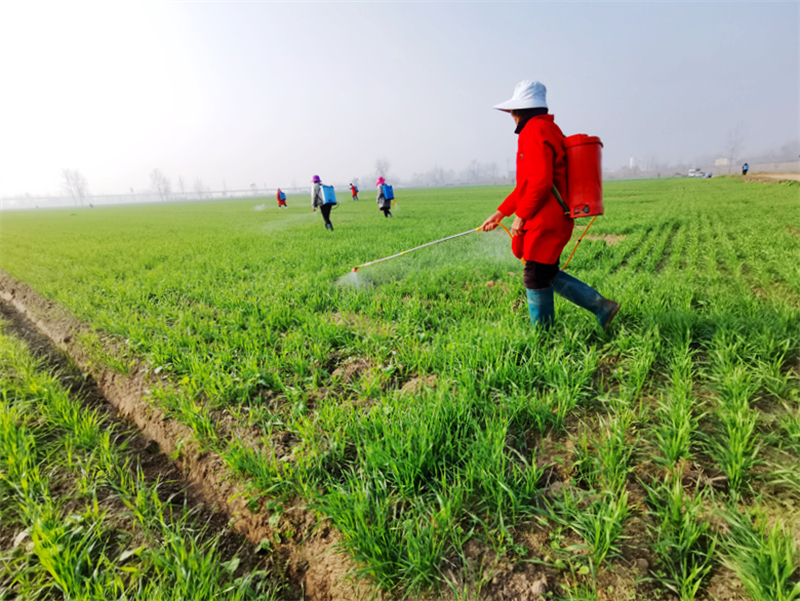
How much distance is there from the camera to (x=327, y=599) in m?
1.71

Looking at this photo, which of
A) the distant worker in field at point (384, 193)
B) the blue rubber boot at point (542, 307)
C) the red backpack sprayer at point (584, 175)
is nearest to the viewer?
the red backpack sprayer at point (584, 175)

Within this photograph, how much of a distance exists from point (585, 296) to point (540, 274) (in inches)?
20.0

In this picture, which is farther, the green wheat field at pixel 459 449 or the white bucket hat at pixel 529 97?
the white bucket hat at pixel 529 97

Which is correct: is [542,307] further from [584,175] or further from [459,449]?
[459,449]

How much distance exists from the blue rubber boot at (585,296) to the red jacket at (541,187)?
33 cm

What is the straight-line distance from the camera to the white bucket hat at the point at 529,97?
291cm

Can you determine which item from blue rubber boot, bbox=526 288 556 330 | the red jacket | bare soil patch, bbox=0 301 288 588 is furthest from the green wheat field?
the red jacket

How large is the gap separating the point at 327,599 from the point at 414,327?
2.69 m

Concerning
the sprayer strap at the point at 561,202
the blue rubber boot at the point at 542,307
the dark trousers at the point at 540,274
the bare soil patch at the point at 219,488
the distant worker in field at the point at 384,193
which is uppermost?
the distant worker in field at the point at 384,193

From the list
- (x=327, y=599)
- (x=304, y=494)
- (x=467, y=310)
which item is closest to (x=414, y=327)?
(x=467, y=310)

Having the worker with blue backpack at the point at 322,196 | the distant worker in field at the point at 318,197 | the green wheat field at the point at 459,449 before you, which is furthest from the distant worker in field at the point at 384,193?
the green wheat field at the point at 459,449

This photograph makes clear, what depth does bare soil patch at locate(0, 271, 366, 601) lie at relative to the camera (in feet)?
5.82

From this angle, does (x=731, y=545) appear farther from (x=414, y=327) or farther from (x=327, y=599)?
(x=414, y=327)

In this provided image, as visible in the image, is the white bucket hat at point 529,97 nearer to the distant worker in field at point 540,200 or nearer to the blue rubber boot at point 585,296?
the distant worker in field at point 540,200
